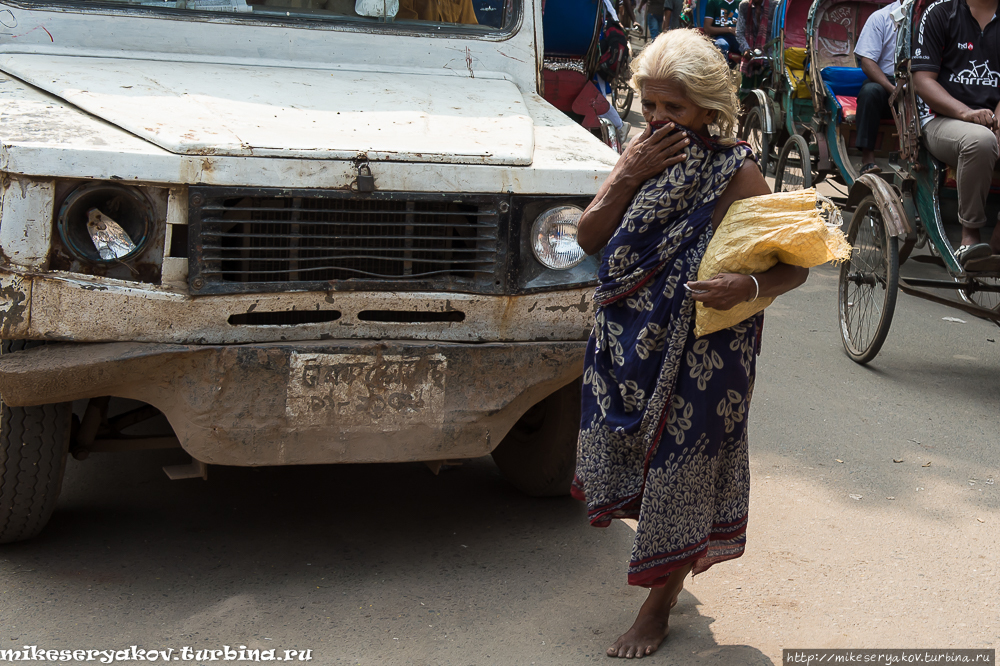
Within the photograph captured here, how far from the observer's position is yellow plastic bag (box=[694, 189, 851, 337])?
223 cm

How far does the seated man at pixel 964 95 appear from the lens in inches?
181

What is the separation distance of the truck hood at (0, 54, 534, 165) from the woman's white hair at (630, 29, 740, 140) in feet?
1.83

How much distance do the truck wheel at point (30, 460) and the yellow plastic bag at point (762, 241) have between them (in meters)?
1.87

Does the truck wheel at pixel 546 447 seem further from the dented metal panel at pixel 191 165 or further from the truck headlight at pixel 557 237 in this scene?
the dented metal panel at pixel 191 165

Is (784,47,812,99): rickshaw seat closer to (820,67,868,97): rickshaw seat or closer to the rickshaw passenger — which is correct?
(820,67,868,97): rickshaw seat

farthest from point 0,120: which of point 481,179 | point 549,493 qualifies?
point 549,493

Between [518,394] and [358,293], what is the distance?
554 mm

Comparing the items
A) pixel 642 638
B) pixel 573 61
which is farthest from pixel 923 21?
pixel 642 638

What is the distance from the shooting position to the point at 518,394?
2.81m

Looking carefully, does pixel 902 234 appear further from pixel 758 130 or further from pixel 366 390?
pixel 758 130

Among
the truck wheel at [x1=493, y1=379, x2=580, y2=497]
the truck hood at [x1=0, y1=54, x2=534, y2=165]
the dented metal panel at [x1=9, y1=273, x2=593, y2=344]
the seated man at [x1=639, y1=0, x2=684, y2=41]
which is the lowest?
the truck wheel at [x1=493, y1=379, x2=580, y2=497]

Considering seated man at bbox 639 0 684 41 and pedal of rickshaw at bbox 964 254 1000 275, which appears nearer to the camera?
pedal of rickshaw at bbox 964 254 1000 275

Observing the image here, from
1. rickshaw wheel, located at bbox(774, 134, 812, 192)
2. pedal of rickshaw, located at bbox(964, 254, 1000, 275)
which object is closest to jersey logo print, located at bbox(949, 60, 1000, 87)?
pedal of rickshaw, located at bbox(964, 254, 1000, 275)

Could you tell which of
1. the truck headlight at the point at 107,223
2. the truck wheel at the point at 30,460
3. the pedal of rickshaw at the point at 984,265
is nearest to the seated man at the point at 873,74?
the pedal of rickshaw at the point at 984,265
